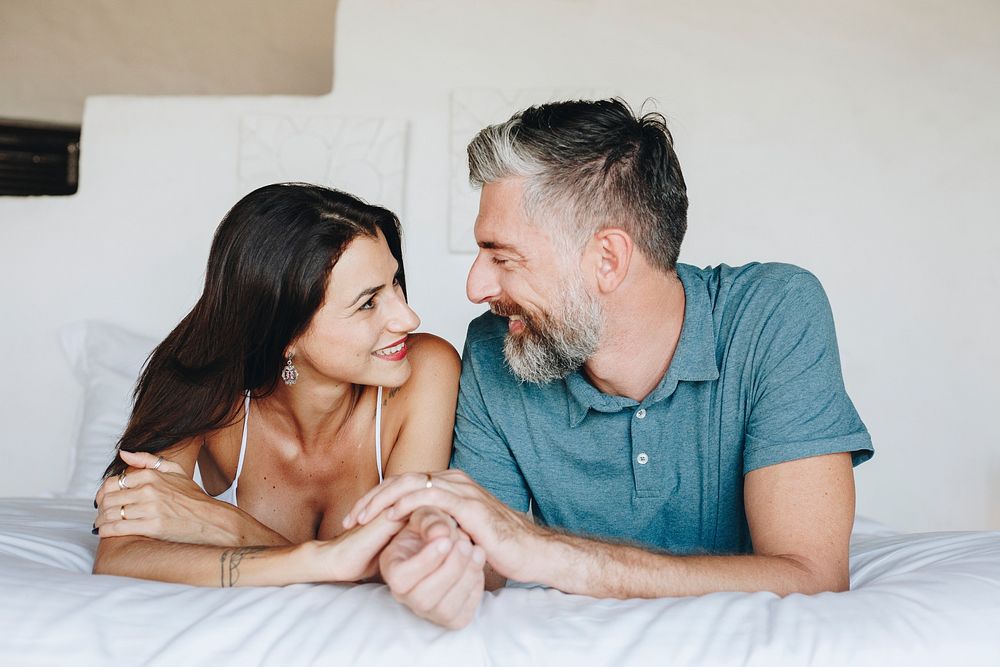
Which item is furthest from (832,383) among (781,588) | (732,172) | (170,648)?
(732,172)

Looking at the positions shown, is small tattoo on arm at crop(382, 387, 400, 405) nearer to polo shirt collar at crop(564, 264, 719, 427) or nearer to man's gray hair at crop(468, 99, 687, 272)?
polo shirt collar at crop(564, 264, 719, 427)

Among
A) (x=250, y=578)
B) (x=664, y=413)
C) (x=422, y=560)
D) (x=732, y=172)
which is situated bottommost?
(x=250, y=578)

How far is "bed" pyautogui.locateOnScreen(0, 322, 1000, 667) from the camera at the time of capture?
3.85 ft

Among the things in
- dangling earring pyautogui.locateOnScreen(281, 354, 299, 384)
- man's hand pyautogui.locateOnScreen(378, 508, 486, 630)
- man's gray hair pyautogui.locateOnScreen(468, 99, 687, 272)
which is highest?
man's gray hair pyautogui.locateOnScreen(468, 99, 687, 272)

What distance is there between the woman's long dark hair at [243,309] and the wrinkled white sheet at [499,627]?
646mm

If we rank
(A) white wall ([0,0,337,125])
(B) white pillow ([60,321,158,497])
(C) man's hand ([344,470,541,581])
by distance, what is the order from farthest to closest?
Answer: 1. (A) white wall ([0,0,337,125])
2. (B) white pillow ([60,321,158,497])
3. (C) man's hand ([344,470,541,581])

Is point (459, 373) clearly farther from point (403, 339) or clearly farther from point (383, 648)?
point (383, 648)

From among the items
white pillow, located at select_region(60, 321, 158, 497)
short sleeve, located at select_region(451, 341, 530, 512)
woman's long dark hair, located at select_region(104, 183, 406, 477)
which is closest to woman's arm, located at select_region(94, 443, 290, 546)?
woman's long dark hair, located at select_region(104, 183, 406, 477)

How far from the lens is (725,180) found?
10.8 feet

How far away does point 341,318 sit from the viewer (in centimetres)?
199

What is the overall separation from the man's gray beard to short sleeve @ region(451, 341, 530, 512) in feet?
0.47

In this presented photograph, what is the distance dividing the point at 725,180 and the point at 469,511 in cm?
221

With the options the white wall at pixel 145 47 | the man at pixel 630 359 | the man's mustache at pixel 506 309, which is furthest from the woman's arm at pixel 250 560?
the white wall at pixel 145 47

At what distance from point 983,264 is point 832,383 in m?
1.88
